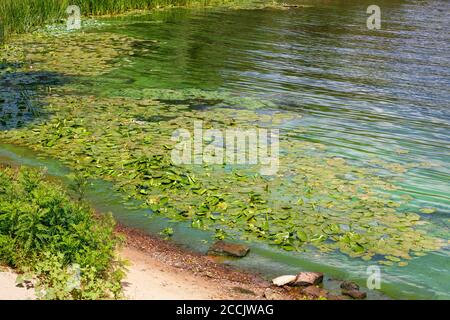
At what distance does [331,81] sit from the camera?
21859 millimetres

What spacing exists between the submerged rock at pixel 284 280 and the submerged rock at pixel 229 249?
2.96 feet

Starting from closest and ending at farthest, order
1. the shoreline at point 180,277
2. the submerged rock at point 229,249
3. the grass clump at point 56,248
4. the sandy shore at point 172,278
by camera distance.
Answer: the grass clump at point 56,248, the sandy shore at point 172,278, the shoreline at point 180,277, the submerged rock at point 229,249

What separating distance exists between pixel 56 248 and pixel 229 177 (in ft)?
15.4

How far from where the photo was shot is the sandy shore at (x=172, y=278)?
25.5 feet

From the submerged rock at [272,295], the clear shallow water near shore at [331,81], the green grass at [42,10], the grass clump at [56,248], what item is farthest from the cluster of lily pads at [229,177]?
the green grass at [42,10]

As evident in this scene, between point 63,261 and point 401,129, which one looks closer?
point 63,261

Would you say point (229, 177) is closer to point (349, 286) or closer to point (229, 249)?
point (229, 249)

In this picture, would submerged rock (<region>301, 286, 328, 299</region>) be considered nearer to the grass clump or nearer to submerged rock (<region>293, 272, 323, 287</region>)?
submerged rock (<region>293, 272, 323, 287</region>)

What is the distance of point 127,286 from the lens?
7895mm

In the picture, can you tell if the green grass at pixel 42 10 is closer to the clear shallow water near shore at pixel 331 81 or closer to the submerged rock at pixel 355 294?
the clear shallow water near shore at pixel 331 81
